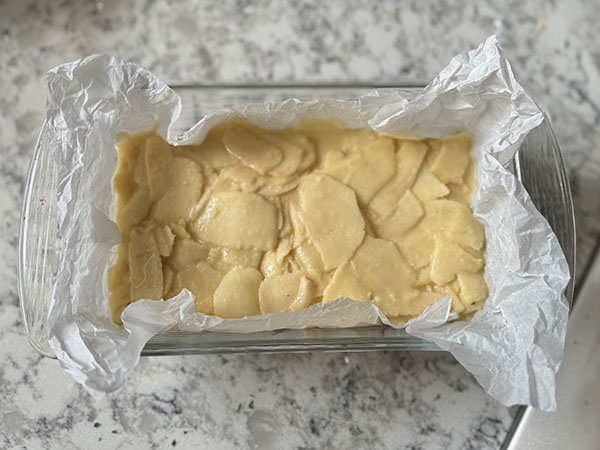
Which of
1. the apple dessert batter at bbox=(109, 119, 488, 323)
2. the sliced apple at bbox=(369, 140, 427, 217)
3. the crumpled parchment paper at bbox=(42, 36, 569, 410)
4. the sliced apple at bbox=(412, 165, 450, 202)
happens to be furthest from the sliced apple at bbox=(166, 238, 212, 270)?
the sliced apple at bbox=(412, 165, 450, 202)

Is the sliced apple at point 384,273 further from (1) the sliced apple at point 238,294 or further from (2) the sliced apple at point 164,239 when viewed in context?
(2) the sliced apple at point 164,239

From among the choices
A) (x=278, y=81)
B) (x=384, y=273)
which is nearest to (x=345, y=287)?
(x=384, y=273)

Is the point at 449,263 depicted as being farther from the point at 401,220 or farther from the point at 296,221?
the point at 296,221

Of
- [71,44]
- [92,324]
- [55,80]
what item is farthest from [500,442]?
[71,44]

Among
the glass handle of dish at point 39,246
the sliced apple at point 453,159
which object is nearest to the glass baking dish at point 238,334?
the glass handle of dish at point 39,246

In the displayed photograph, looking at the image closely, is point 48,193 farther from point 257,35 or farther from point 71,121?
point 257,35

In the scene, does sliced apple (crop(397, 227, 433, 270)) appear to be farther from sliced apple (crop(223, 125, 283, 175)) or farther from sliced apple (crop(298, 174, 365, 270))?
sliced apple (crop(223, 125, 283, 175))
